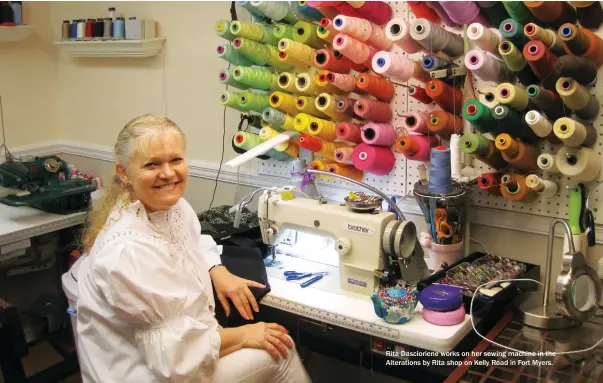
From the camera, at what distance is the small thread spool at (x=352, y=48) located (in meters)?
1.87

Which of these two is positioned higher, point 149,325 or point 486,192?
point 486,192

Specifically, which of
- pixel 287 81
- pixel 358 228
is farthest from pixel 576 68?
A: pixel 287 81

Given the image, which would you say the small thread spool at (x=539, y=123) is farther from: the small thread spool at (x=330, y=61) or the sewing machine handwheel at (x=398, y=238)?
the small thread spool at (x=330, y=61)

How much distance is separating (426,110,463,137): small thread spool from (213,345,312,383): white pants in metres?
0.81

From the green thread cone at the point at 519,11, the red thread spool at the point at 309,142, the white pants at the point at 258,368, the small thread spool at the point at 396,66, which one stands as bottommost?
the white pants at the point at 258,368

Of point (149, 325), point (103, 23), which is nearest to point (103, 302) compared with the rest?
point (149, 325)

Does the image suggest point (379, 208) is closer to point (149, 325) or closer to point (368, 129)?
point (368, 129)

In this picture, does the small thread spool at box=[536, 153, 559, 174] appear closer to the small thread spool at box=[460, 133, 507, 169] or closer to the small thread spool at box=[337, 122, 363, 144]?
the small thread spool at box=[460, 133, 507, 169]

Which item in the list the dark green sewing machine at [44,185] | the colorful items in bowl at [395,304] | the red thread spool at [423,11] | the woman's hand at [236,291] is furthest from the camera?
the dark green sewing machine at [44,185]

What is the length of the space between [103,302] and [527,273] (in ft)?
3.98

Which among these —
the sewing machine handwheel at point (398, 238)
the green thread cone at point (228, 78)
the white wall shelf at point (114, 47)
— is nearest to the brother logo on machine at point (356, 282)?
the sewing machine handwheel at point (398, 238)

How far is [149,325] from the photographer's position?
142cm

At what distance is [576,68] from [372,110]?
64 cm

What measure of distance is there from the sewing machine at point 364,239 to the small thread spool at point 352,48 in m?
0.50
